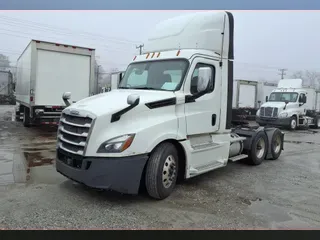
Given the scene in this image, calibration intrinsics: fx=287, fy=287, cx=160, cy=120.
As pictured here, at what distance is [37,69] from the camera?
1155cm

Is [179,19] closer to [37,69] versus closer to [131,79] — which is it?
[131,79]

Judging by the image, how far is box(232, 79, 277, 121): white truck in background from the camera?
24877 mm

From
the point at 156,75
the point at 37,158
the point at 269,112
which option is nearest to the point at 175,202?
the point at 156,75

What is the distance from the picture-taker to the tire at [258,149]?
7.86 m

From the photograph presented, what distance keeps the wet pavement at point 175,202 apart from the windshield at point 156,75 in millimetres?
2062

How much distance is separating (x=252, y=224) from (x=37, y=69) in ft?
33.8

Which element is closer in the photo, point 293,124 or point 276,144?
point 276,144

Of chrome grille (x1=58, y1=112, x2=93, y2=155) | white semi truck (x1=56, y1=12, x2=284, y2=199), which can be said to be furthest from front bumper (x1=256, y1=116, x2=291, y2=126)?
chrome grille (x1=58, y1=112, x2=93, y2=155)

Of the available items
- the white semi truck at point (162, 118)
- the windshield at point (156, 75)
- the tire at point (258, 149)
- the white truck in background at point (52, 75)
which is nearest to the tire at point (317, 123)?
the tire at point (258, 149)

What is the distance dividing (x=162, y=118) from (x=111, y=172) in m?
1.26

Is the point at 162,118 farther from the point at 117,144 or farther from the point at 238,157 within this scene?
the point at 238,157

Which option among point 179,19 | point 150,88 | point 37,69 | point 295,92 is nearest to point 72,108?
point 150,88

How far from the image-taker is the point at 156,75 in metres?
5.71

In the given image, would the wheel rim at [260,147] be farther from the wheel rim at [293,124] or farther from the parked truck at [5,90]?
the parked truck at [5,90]
